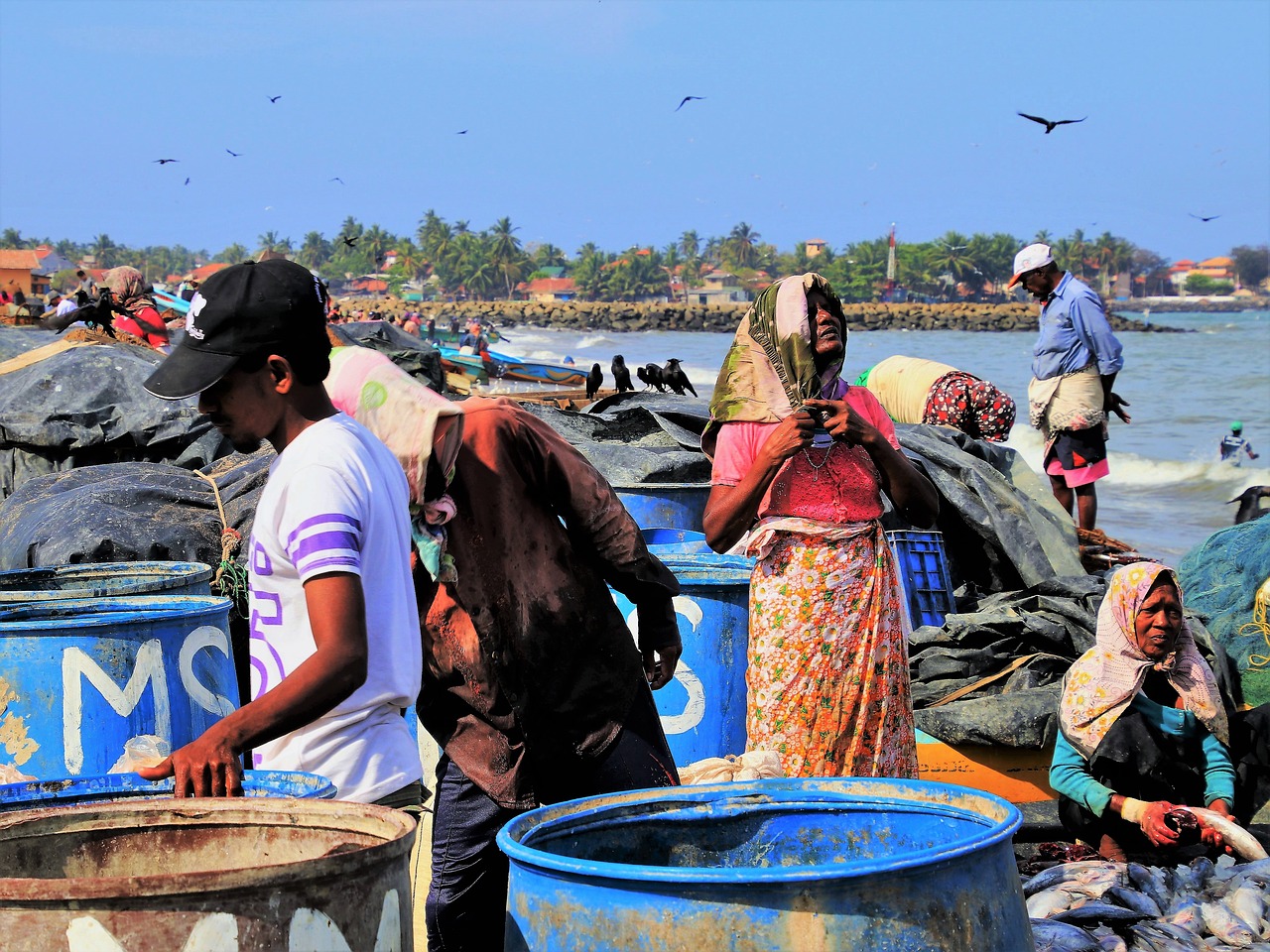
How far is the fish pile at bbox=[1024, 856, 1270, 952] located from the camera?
336cm

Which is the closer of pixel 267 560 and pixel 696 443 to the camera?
pixel 267 560

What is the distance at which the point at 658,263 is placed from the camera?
158125mm

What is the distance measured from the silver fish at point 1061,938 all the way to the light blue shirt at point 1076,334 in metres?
5.54

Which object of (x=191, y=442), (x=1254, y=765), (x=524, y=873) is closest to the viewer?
(x=524, y=873)

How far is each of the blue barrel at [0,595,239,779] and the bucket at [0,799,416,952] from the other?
41.7 inches

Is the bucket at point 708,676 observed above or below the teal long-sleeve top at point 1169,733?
above

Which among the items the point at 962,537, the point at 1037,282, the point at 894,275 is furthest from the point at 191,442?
the point at 894,275

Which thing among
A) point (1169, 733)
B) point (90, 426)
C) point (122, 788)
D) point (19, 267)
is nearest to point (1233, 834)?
point (1169, 733)

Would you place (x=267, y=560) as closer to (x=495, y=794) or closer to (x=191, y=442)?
(x=495, y=794)

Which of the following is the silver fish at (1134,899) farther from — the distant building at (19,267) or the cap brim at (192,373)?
the distant building at (19,267)

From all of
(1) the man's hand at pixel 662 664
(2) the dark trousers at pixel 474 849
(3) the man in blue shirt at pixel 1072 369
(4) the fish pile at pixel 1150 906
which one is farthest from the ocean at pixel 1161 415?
(2) the dark trousers at pixel 474 849

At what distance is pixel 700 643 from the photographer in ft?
11.8

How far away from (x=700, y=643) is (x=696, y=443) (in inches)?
143

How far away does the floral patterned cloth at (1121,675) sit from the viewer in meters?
4.32
